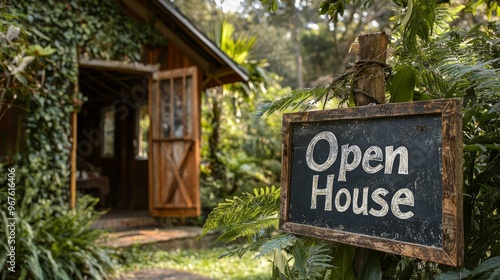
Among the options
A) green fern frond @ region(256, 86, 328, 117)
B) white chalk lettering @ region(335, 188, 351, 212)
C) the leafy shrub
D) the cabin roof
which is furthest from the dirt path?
white chalk lettering @ region(335, 188, 351, 212)

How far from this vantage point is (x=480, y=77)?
179 centimetres

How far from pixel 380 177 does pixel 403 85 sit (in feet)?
1.47

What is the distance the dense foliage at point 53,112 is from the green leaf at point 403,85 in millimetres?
3098

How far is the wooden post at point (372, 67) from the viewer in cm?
187

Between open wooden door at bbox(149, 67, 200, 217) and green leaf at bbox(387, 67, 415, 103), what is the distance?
19.0ft

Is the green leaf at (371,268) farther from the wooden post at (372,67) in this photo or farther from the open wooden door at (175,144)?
the open wooden door at (175,144)

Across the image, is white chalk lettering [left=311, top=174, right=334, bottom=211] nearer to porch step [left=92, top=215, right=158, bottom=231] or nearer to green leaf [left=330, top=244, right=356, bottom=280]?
green leaf [left=330, top=244, right=356, bottom=280]

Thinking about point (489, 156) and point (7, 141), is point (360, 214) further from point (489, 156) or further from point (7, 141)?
point (7, 141)

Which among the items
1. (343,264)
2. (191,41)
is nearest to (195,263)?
(191,41)

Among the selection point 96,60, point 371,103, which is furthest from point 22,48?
point 371,103

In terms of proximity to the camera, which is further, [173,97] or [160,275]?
[173,97]

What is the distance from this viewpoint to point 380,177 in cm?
165

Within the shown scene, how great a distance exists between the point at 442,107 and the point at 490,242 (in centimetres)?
64

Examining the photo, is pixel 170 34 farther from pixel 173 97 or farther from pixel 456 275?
pixel 456 275
